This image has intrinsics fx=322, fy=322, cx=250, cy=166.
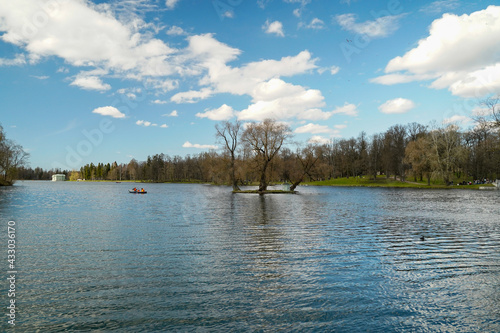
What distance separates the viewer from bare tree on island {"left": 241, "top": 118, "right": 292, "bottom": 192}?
228 feet

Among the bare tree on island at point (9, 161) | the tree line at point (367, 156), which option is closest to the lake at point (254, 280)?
the tree line at point (367, 156)

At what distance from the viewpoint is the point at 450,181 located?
308 feet

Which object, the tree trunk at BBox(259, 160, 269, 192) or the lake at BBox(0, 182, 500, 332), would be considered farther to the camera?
the tree trunk at BBox(259, 160, 269, 192)

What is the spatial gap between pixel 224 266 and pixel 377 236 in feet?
36.2

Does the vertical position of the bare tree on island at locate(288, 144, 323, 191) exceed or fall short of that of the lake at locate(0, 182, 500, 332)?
it exceeds it

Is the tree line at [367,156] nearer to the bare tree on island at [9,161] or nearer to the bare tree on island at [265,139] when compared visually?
the bare tree on island at [265,139]

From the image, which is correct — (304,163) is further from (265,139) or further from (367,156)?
(367,156)

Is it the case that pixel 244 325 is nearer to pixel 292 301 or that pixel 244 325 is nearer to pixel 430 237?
pixel 292 301

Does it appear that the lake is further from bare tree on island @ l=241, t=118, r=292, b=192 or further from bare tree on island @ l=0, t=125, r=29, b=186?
bare tree on island @ l=0, t=125, r=29, b=186

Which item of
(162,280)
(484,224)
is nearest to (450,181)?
(484,224)

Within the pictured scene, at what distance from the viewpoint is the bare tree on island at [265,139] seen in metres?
69.5

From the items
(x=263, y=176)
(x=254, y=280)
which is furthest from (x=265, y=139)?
(x=254, y=280)

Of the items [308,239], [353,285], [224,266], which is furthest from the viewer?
[308,239]

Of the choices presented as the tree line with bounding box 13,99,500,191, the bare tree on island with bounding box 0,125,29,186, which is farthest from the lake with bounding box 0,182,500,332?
the bare tree on island with bounding box 0,125,29,186
